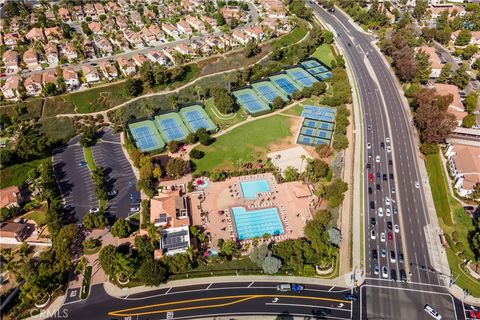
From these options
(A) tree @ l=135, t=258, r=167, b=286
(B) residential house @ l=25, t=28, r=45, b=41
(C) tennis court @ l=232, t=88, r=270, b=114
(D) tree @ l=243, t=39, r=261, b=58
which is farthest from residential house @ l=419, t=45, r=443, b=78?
(B) residential house @ l=25, t=28, r=45, b=41

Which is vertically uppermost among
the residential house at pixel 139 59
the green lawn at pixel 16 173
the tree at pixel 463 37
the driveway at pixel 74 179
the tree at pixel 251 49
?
the tree at pixel 463 37

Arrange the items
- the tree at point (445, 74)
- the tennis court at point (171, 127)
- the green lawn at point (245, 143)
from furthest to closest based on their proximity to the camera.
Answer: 1. the tree at point (445, 74)
2. the tennis court at point (171, 127)
3. the green lawn at point (245, 143)

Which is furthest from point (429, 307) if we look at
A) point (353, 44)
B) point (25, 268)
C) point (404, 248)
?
point (353, 44)

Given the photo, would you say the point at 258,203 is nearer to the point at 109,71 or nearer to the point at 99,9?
the point at 109,71

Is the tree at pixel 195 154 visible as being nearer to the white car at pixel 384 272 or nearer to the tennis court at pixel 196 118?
the tennis court at pixel 196 118

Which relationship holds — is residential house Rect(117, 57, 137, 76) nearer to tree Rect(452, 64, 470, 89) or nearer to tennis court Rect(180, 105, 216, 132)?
tennis court Rect(180, 105, 216, 132)

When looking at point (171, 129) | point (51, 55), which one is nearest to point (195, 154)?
point (171, 129)

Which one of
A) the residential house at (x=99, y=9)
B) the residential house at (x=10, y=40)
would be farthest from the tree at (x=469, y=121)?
the residential house at (x=10, y=40)
